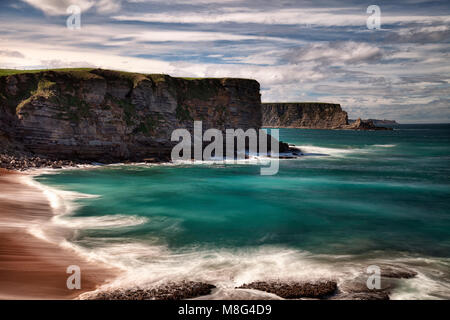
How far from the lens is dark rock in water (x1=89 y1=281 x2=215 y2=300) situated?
28.0 feet

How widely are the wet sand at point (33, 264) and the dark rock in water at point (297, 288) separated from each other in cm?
417

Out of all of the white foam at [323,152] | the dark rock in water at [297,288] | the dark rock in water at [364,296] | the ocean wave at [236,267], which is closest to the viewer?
the dark rock in water at [364,296]

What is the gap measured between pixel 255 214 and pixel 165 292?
10644mm

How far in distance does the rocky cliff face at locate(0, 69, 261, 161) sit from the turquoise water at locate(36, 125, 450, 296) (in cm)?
528

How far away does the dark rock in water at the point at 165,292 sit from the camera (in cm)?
853

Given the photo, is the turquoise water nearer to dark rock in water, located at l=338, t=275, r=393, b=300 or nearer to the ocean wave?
the ocean wave

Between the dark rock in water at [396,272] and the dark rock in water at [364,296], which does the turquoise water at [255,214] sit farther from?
the dark rock in water at [364,296]

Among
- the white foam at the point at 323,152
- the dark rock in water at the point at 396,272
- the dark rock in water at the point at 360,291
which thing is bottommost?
the dark rock in water at the point at 396,272

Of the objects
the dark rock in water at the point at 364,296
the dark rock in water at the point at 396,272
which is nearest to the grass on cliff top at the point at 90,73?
the dark rock in water at the point at 396,272

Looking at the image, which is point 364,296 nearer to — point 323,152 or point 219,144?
point 219,144

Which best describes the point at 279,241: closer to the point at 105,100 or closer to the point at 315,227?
the point at 315,227

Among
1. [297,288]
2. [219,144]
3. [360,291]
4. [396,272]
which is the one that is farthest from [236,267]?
[219,144]

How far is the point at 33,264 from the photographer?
10.3m

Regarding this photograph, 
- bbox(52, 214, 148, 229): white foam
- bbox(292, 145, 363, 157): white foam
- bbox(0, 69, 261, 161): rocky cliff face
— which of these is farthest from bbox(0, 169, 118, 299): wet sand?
bbox(292, 145, 363, 157): white foam
